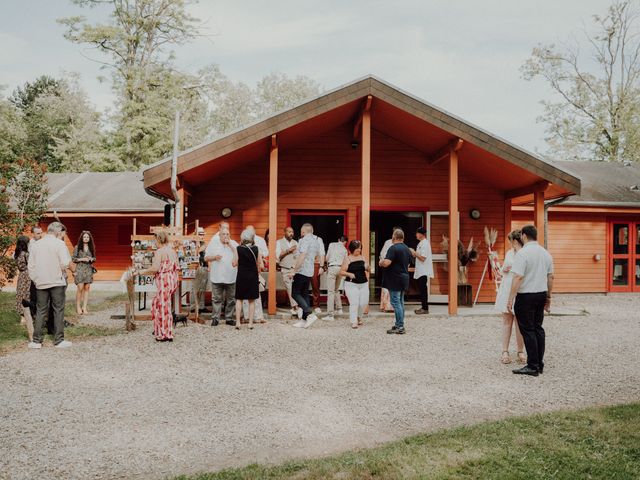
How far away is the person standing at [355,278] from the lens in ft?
26.0

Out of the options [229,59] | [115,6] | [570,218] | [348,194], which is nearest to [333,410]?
[348,194]

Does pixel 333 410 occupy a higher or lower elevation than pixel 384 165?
lower

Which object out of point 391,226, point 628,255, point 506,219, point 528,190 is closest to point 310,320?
point 528,190

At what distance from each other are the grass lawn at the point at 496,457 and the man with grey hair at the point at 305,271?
15.9 feet

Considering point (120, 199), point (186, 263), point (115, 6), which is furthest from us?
point (115, 6)

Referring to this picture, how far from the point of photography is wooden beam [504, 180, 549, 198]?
31.7ft

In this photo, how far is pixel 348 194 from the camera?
1118 cm

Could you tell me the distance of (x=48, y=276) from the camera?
6586mm

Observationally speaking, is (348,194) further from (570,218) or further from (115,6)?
(115,6)

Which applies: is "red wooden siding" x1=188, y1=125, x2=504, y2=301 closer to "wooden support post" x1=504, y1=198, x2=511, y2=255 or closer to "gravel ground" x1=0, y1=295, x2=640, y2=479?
"wooden support post" x1=504, y1=198, x2=511, y2=255

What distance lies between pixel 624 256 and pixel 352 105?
1009cm

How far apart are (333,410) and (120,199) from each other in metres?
14.2

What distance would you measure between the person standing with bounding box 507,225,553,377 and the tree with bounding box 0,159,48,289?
24.6ft

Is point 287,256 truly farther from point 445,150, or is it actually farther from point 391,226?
point 391,226
